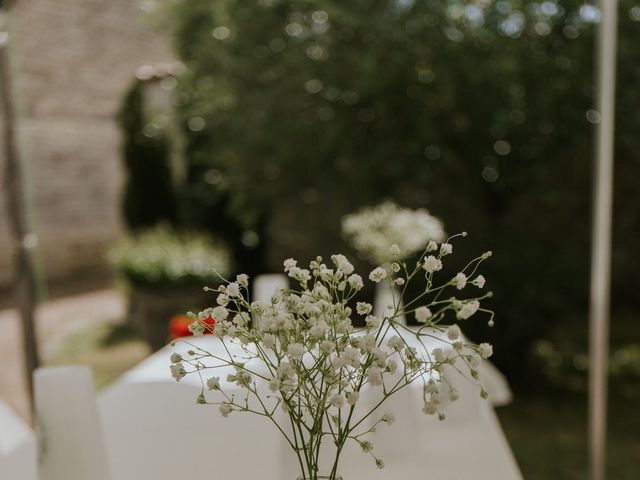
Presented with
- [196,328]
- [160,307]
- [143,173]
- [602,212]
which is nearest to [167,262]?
[160,307]

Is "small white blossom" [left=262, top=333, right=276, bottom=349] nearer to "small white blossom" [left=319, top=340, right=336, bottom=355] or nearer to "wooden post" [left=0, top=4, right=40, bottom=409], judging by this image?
"small white blossom" [left=319, top=340, right=336, bottom=355]

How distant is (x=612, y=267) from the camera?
496 cm

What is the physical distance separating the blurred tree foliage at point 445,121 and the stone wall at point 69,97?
9.87 ft

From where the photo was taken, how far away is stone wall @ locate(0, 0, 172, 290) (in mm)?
7668

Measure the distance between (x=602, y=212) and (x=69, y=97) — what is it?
6574 mm

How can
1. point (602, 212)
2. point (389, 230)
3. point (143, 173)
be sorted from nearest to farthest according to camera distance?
point (389, 230)
point (602, 212)
point (143, 173)

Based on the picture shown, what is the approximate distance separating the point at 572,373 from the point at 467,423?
3802 mm

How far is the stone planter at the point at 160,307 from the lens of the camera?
16.7 feet

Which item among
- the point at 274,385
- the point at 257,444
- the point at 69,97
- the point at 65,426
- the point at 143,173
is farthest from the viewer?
the point at 69,97

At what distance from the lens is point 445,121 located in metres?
4.84

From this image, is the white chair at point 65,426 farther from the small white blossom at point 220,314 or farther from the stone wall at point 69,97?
the stone wall at point 69,97

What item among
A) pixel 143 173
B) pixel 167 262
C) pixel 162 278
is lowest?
pixel 162 278

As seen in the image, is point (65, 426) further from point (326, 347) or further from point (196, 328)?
point (326, 347)

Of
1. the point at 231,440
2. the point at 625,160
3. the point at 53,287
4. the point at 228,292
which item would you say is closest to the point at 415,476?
the point at 231,440
